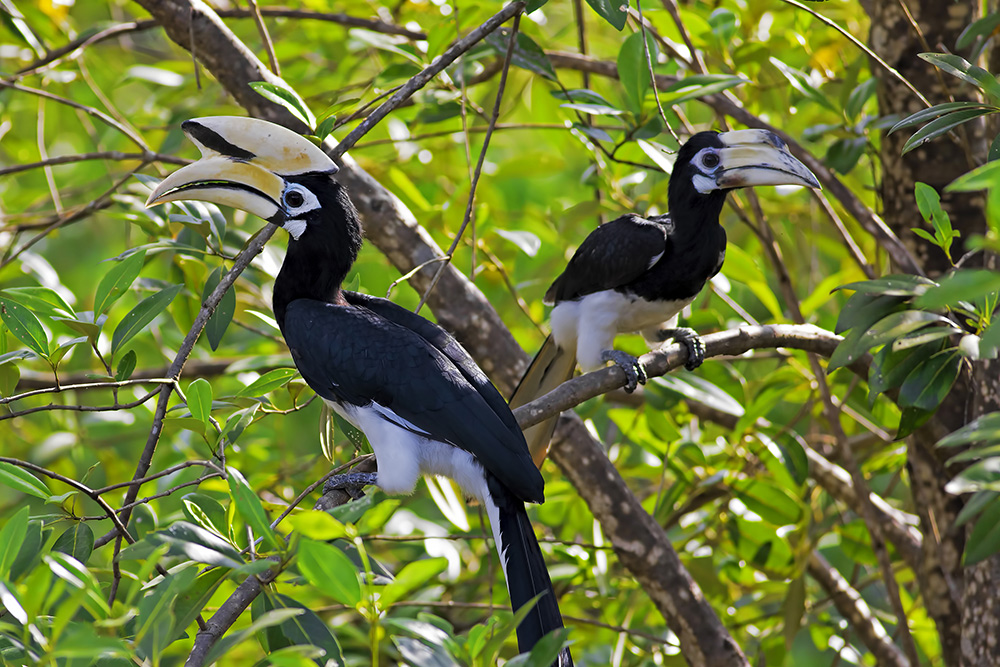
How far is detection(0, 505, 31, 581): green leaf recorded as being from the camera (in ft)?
4.66

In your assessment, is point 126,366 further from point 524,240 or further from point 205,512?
point 524,240

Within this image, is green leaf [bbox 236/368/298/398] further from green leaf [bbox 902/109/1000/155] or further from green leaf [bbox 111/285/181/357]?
green leaf [bbox 902/109/1000/155]

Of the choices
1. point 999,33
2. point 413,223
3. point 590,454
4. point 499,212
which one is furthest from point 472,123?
point 999,33

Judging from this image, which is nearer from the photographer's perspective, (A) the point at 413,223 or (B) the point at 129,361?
(B) the point at 129,361

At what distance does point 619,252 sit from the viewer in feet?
9.89

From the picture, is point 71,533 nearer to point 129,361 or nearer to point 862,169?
point 129,361

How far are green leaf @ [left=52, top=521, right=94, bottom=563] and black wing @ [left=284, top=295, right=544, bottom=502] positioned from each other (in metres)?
0.69

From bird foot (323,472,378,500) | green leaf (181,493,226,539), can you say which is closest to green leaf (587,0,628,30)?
bird foot (323,472,378,500)

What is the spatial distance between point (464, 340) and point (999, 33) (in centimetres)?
189

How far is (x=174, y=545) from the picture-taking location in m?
1.37

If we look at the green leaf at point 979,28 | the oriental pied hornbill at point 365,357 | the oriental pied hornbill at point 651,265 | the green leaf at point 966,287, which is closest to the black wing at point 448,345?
the oriental pied hornbill at point 365,357

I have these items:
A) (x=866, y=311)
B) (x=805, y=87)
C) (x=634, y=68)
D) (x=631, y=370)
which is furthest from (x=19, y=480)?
(x=805, y=87)

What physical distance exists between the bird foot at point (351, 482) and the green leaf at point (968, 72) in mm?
1632

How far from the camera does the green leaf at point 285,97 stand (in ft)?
7.18
